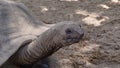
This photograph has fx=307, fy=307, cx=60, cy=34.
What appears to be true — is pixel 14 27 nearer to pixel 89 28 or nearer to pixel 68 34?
pixel 68 34

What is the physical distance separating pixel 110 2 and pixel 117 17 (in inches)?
27.5

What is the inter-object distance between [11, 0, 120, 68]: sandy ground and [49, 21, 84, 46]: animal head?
452 millimetres

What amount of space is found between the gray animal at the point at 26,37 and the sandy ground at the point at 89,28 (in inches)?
12.0

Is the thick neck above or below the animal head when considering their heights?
below

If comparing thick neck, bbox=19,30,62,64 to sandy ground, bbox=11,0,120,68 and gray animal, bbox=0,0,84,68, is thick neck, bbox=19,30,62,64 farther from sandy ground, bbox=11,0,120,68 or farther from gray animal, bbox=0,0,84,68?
sandy ground, bbox=11,0,120,68

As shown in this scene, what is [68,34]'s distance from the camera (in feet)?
6.76

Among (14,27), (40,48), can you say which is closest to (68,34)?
(40,48)

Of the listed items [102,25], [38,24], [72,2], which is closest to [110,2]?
[72,2]

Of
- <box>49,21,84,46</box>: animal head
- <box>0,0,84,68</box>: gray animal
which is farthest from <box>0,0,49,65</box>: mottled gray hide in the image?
<box>49,21,84,46</box>: animal head

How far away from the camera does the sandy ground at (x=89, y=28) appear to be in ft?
10.2

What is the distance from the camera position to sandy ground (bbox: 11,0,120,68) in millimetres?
3100

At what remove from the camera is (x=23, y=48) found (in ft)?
7.54

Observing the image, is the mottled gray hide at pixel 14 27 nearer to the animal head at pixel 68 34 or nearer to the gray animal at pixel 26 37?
the gray animal at pixel 26 37

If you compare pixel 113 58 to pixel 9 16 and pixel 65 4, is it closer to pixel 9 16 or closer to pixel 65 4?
pixel 9 16
